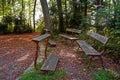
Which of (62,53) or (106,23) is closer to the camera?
(62,53)

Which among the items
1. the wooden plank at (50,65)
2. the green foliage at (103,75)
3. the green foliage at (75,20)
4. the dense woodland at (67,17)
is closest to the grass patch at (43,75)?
the wooden plank at (50,65)

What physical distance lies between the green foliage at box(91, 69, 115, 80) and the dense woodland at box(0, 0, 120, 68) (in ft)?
5.16

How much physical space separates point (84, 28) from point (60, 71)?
711cm

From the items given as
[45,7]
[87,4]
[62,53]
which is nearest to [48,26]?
[45,7]

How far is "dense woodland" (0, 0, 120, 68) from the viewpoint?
28.2 ft

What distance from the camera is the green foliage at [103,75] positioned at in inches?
223

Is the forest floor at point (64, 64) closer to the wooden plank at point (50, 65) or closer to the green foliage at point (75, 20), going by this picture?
the wooden plank at point (50, 65)

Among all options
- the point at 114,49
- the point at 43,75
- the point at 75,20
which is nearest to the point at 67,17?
the point at 75,20

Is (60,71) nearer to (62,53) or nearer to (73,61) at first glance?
(73,61)

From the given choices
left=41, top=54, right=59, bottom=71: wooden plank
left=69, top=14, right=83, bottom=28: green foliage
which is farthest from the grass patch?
left=69, top=14, right=83, bottom=28: green foliage

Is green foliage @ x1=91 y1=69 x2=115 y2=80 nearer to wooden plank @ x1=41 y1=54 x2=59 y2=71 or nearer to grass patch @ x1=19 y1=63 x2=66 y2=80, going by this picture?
grass patch @ x1=19 y1=63 x2=66 y2=80

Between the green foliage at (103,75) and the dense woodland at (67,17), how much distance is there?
5.16 feet

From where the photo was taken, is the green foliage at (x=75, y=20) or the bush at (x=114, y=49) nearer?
the bush at (x=114, y=49)

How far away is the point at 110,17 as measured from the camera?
933cm
